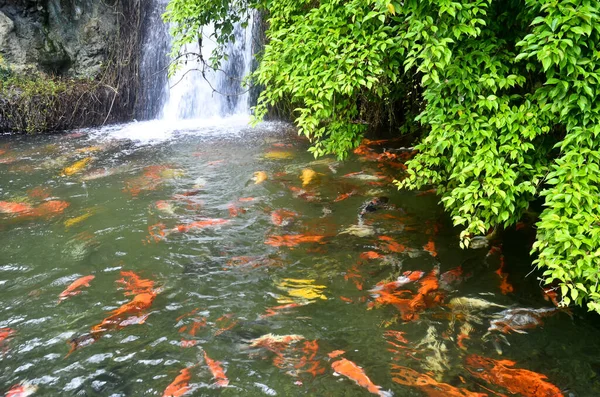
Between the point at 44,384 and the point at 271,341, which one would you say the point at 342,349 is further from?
the point at 44,384

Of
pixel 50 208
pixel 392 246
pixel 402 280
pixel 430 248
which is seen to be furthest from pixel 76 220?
pixel 430 248

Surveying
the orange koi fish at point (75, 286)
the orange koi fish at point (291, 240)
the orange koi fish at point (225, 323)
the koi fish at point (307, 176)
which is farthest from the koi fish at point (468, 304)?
the koi fish at point (307, 176)

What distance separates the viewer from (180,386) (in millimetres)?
3379

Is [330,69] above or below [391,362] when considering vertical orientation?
above

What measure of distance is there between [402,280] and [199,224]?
259 cm

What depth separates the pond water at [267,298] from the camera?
346cm

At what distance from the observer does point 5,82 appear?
1134cm

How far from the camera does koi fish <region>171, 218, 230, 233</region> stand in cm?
584

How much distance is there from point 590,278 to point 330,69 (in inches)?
96.9

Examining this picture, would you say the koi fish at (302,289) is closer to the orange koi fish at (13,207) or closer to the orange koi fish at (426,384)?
the orange koi fish at (426,384)

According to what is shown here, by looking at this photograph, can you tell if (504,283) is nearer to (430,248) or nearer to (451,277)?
(451,277)

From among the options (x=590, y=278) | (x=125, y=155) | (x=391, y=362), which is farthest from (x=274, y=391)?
(x=125, y=155)

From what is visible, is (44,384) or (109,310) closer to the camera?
(44,384)

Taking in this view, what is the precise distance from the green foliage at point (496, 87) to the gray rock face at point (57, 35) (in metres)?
9.59
